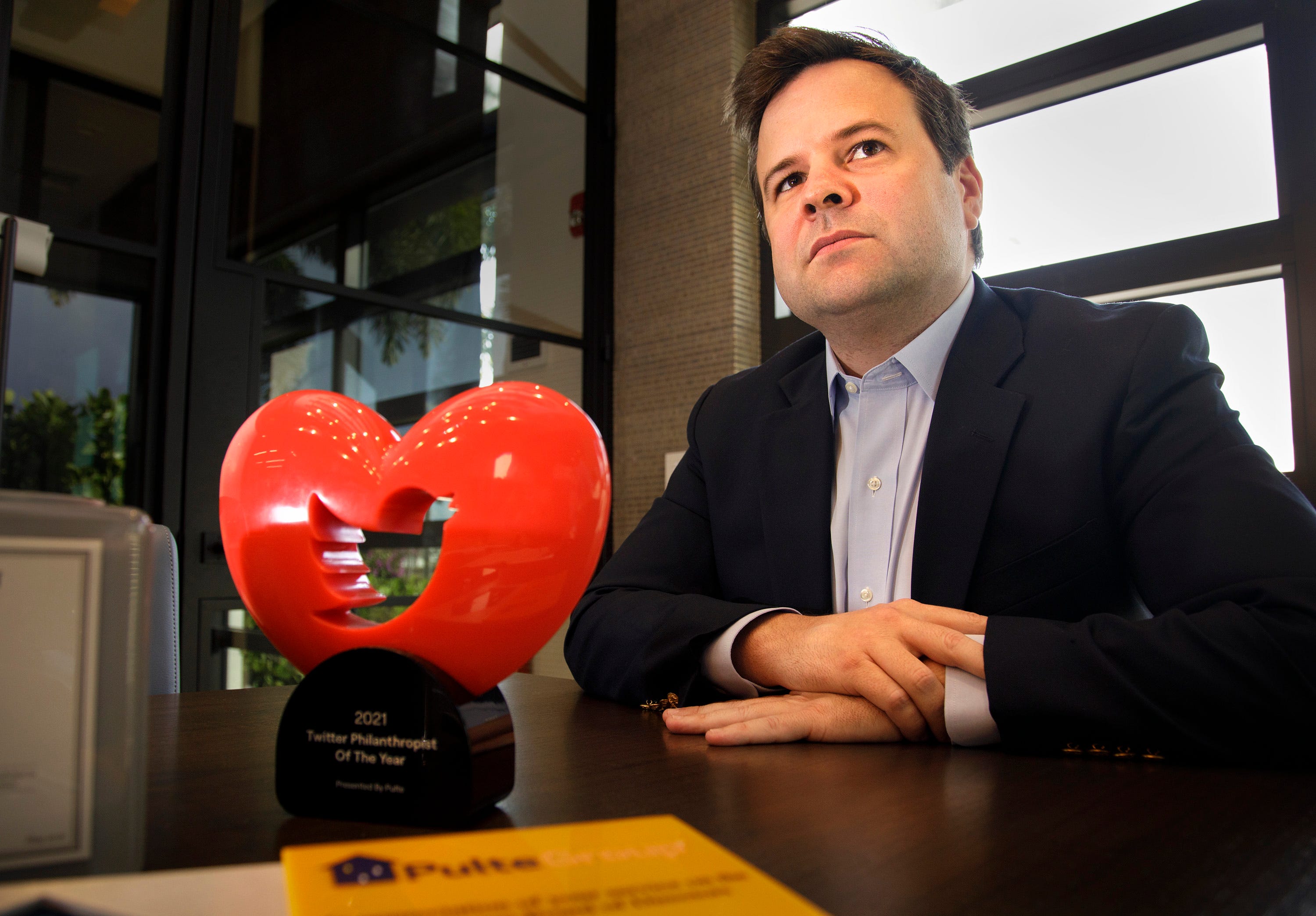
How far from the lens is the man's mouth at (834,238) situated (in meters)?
1.36

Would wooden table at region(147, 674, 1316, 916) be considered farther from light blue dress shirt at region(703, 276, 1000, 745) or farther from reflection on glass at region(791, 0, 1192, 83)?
reflection on glass at region(791, 0, 1192, 83)

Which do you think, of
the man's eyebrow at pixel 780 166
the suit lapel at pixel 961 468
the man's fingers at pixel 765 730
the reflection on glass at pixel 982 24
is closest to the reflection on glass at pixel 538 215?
the reflection on glass at pixel 982 24

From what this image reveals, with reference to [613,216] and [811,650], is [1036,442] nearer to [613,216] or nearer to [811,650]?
[811,650]

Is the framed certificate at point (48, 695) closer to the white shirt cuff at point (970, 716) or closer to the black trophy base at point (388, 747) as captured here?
the black trophy base at point (388, 747)

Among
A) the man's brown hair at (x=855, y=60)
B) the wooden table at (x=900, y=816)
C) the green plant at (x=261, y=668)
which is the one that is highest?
the man's brown hair at (x=855, y=60)

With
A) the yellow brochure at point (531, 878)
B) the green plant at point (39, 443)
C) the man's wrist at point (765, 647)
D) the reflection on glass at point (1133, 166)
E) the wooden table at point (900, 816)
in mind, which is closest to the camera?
the yellow brochure at point (531, 878)

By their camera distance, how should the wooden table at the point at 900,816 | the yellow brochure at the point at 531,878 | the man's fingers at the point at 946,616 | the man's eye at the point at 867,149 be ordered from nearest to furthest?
the yellow brochure at the point at 531,878 < the wooden table at the point at 900,816 < the man's fingers at the point at 946,616 < the man's eye at the point at 867,149

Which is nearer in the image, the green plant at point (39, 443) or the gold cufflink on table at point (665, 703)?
the gold cufflink on table at point (665, 703)

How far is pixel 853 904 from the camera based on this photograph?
37cm

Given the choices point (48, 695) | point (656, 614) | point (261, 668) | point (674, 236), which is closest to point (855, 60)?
→ point (656, 614)

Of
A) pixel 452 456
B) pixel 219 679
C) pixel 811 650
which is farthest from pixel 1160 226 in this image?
pixel 219 679

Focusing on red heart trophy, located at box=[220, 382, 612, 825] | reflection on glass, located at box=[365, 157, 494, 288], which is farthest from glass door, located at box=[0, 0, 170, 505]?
red heart trophy, located at box=[220, 382, 612, 825]

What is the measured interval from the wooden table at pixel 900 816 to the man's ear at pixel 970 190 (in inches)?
45.8

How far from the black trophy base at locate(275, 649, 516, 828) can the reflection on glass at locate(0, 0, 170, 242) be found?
303 centimetres
